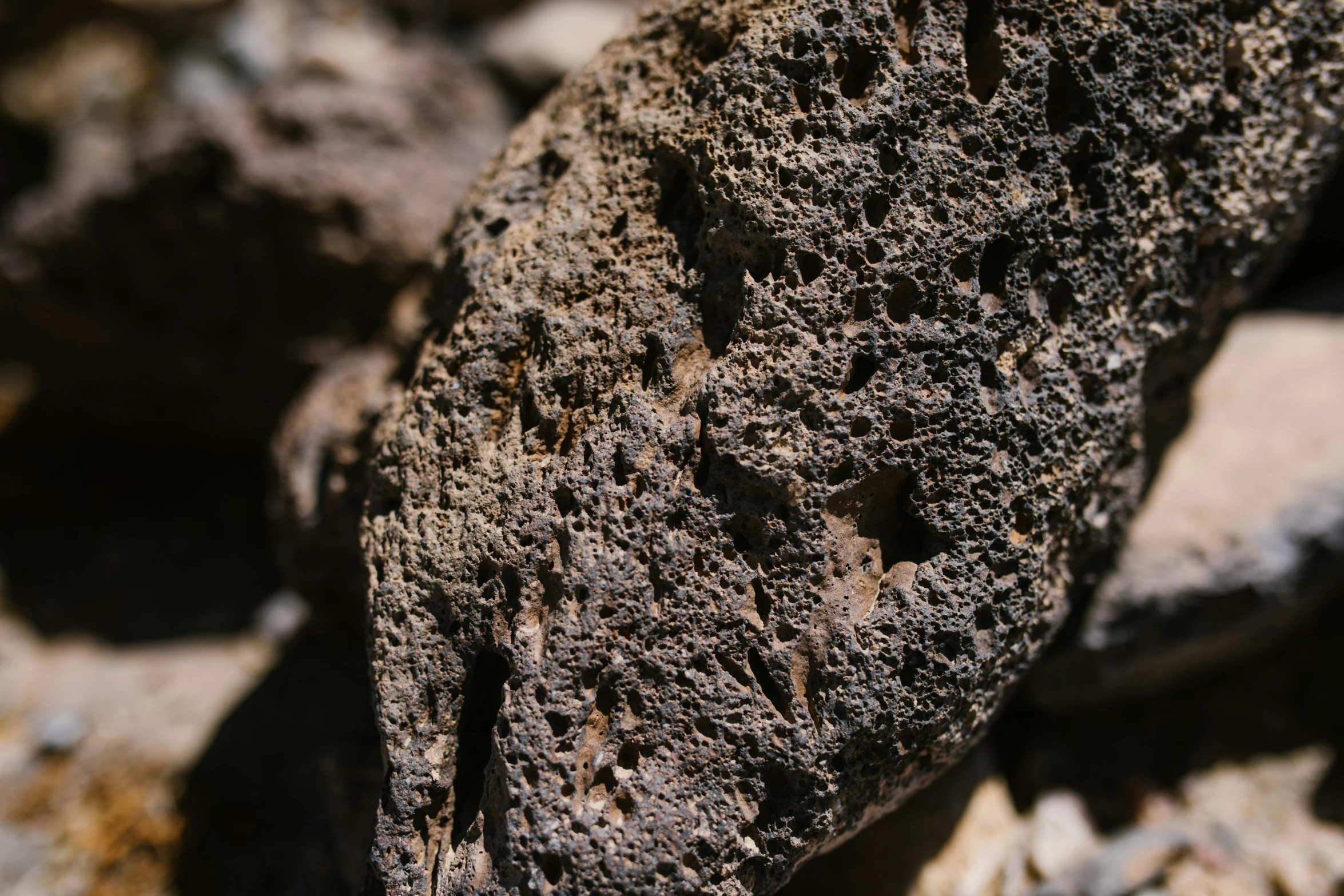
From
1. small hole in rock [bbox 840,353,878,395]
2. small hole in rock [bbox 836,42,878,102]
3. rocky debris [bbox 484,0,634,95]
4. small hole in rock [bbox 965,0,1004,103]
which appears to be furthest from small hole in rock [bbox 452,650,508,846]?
rocky debris [bbox 484,0,634,95]

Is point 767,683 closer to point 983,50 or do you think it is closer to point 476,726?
point 476,726

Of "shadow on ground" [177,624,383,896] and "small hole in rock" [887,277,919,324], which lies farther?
"shadow on ground" [177,624,383,896]

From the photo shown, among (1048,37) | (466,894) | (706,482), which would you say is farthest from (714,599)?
(1048,37)

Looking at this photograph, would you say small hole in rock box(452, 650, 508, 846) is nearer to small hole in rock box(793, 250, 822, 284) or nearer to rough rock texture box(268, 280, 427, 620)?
rough rock texture box(268, 280, 427, 620)

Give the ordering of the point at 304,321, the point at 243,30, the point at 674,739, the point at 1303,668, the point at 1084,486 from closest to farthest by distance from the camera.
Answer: the point at 674,739
the point at 1084,486
the point at 1303,668
the point at 304,321
the point at 243,30

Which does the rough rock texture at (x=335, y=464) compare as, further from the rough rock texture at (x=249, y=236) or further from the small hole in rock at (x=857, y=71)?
the small hole in rock at (x=857, y=71)

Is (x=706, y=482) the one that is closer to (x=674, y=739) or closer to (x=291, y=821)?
(x=674, y=739)

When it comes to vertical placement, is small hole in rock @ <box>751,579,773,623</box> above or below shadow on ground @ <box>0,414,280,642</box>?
above
